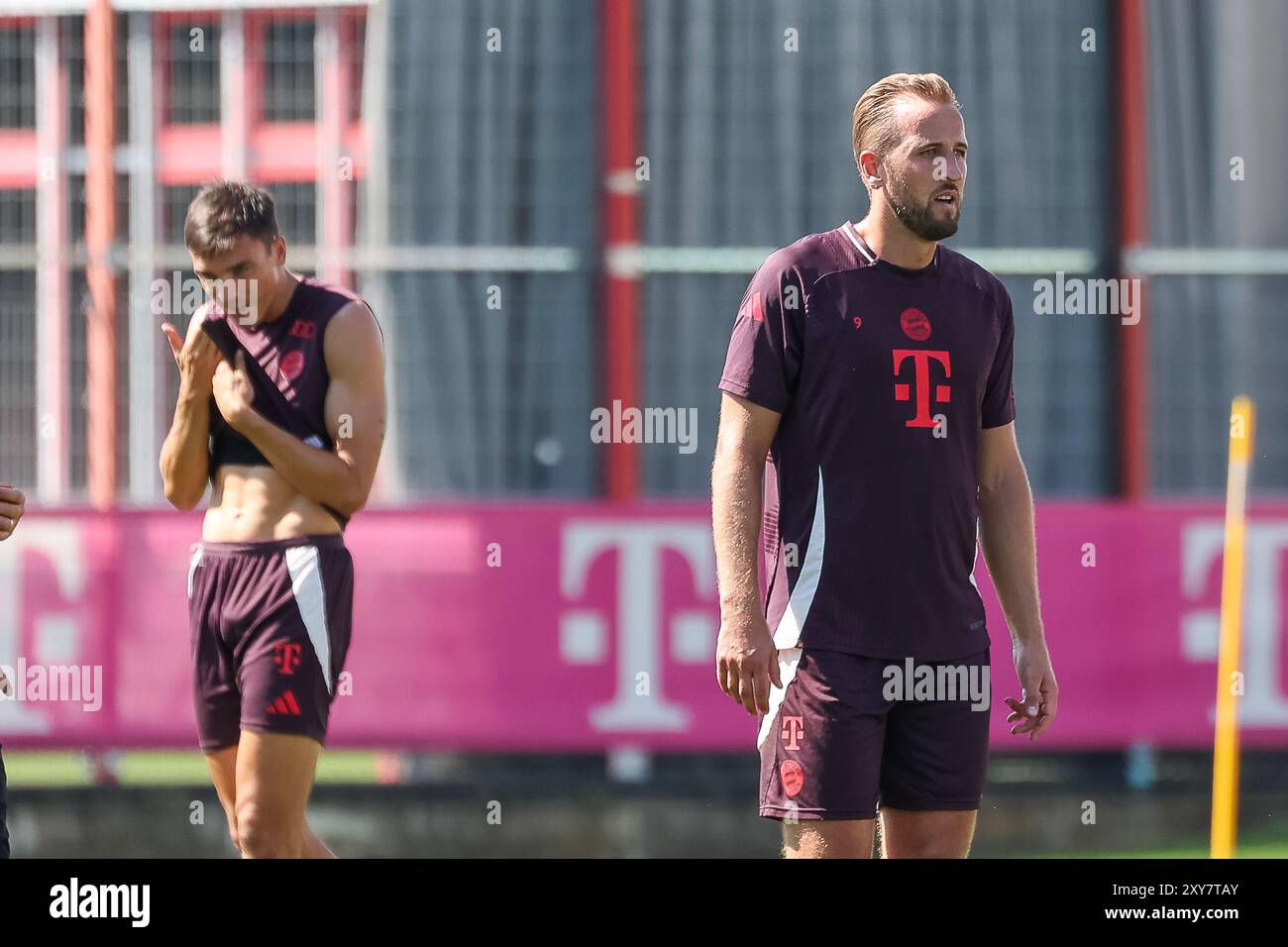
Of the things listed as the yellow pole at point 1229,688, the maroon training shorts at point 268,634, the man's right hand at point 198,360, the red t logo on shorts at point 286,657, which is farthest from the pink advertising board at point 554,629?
the man's right hand at point 198,360

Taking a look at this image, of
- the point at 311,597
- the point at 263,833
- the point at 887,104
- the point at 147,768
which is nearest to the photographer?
the point at 887,104

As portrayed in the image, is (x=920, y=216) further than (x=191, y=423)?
No

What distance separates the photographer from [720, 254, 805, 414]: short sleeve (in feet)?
11.1

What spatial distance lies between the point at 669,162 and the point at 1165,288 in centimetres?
234

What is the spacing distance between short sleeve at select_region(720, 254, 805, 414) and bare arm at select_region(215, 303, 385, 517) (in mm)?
1303

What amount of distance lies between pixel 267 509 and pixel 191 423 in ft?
0.99

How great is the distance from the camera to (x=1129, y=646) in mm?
7117

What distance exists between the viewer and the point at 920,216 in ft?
11.3

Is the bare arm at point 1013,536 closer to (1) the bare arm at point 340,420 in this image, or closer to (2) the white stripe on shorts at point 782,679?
(2) the white stripe on shorts at point 782,679

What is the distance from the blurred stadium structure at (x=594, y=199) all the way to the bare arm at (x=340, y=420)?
9.59 ft

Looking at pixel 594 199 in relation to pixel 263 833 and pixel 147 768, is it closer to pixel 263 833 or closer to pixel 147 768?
pixel 147 768

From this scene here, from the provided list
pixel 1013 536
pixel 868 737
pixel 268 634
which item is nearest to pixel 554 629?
pixel 268 634

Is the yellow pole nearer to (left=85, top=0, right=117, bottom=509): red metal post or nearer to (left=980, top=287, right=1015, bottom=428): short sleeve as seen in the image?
(left=980, top=287, right=1015, bottom=428): short sleeve
